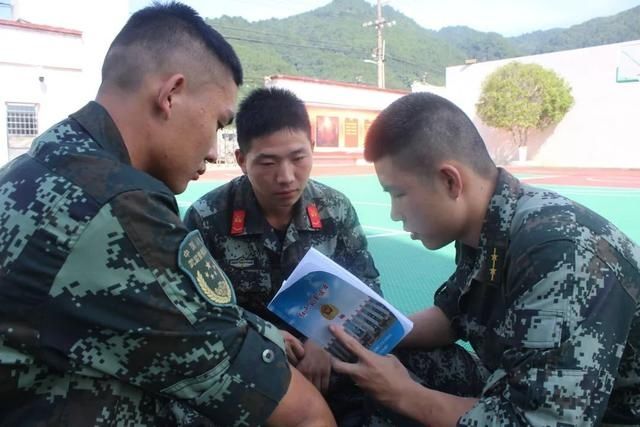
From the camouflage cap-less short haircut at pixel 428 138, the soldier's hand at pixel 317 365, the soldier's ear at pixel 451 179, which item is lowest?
the soldier's hand at pixel 317 365

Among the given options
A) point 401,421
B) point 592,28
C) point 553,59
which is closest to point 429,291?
point 401,421

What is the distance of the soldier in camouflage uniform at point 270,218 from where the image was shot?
239 centimetres

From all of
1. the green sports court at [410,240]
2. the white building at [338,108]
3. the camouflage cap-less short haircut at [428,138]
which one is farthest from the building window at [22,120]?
the camouflage cap-less short haircut at [428,138]

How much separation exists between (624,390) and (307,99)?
2177cm

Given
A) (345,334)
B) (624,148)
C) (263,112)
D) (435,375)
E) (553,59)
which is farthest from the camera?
(553,59)

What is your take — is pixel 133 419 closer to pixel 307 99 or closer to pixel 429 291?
pixel 429 291

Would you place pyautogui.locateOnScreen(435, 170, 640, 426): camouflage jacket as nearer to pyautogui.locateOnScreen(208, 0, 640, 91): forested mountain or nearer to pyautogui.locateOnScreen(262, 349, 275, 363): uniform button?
pyautogui.locateOnScreen(262, 349, 275, 363): uniform button

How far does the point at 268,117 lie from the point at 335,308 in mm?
1074

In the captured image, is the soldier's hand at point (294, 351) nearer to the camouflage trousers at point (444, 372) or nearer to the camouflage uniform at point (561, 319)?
the camouflage trousers at point (444, 372)

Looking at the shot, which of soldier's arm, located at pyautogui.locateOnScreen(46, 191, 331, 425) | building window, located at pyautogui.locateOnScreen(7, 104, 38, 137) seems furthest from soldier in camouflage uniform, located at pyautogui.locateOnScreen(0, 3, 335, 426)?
building window, located at pyautogui.locateOnScreen(7, 104, 38, 137)

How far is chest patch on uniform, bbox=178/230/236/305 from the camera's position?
102 centimetres

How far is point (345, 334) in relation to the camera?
1617 millimetres

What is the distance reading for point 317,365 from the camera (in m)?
1.69

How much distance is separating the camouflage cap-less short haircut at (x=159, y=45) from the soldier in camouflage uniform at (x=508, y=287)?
1.64 feet
